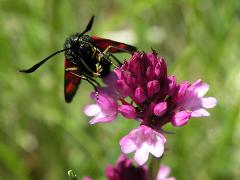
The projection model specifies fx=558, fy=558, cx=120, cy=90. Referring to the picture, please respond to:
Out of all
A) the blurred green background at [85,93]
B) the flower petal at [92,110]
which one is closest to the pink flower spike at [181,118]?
the flower petal at [92,110]

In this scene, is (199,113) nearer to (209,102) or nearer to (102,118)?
(209,102)

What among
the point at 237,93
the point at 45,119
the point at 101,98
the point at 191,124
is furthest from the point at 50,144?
the point at 101,98

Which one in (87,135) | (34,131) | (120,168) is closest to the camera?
(120,168)

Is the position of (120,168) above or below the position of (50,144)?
below

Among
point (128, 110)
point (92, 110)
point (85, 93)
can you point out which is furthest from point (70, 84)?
point (85, 93)

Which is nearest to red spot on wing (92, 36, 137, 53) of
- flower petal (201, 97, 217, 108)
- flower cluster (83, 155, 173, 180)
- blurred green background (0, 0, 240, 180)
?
flower petal (201, 97, 217, 108)

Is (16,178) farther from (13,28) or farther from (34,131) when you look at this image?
(13,28)

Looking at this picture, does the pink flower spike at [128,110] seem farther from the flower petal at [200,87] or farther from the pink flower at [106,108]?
the flower petal at [200,87]
